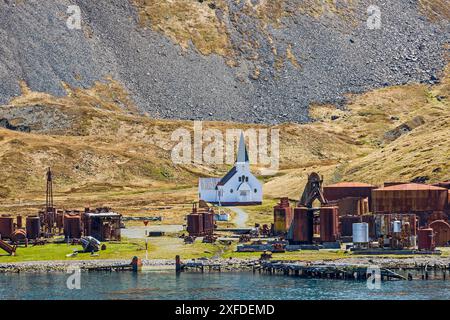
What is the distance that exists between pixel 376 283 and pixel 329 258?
601 inches

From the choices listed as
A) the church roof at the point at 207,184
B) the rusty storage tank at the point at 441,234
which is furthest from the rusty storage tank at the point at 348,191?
the church roof at the point at 207,184

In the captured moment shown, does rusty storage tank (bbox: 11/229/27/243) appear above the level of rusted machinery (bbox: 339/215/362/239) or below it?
below

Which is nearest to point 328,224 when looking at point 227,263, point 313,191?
point 313,191

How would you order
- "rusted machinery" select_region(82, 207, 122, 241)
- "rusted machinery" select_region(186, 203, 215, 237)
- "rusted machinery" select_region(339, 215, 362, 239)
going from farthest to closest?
"rusted machinery" select_region(186, 203, 215, 237), "rusted machinery" select_region(82, 207, 122, 241), "rusted machinery" select_region(339, 215, 362, 239)

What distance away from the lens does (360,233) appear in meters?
128

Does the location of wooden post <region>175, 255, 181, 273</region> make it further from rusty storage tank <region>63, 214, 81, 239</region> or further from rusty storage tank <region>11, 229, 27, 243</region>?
rusty storage tank <region>11, 229, 27, 243</region>

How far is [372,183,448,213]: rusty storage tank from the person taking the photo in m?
137

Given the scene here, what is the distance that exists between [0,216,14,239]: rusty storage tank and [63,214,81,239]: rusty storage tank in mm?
6139

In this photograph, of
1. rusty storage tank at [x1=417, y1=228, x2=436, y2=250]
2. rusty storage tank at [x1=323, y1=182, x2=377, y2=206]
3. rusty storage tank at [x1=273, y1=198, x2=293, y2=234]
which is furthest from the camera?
rusty storage tank at [x1=323, y1=182, x2=377, y2=206]

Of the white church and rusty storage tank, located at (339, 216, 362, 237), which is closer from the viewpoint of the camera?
rusty storage tank, located at (339, 216, 362, 237)

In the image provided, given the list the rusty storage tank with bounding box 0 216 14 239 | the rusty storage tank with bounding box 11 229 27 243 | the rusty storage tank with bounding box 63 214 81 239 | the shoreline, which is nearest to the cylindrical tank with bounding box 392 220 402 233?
the shoreline

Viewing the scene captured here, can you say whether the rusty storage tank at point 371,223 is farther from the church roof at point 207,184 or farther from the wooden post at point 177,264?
the church roof at point 207,184
